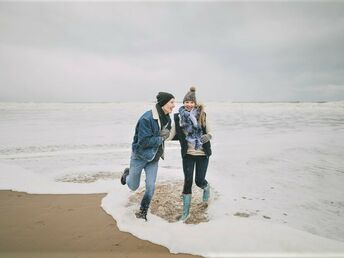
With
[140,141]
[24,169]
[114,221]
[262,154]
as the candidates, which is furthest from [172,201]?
[262,154]

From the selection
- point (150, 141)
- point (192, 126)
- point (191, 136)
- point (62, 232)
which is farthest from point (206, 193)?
point (62, 232)

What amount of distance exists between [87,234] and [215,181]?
3.50 metres

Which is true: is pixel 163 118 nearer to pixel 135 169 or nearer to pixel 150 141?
pixel 150 141

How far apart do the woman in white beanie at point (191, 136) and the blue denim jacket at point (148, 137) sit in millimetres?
380

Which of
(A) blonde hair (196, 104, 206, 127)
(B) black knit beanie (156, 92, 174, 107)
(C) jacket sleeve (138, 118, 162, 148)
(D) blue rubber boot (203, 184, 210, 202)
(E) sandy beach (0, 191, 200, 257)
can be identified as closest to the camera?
(E) sandy beach (0, 191, 200, 257)

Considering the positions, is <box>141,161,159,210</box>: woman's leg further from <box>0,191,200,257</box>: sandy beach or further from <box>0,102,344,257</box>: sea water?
<box>0,191,200,257</box>: sandy beach

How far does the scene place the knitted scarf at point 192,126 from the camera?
173 inches

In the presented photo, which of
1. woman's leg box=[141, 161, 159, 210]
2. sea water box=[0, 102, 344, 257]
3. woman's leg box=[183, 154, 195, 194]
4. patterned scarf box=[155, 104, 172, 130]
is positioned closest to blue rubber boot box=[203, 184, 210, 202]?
sea water box=[0, 102, 344, 257]

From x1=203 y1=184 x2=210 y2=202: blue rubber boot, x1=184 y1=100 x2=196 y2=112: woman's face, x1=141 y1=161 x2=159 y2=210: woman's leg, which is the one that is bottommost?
x1=203 y1=184 x2=210 y2=202: blue rubber boot

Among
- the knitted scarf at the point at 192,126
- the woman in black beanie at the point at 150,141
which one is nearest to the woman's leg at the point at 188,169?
the knitted scarf at the point at 192,126

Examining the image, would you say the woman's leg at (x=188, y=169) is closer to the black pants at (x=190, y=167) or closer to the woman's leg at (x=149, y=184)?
the black pants at (x=190, y=167)

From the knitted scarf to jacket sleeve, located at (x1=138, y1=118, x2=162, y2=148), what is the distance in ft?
1.59

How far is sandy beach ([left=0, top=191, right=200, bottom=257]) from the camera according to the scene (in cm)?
355

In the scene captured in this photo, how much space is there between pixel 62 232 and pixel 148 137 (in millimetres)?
1756
